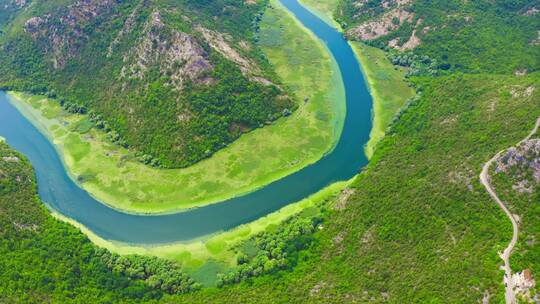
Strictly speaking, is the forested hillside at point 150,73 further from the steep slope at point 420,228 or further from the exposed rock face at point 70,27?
the steep slope at point 420,228

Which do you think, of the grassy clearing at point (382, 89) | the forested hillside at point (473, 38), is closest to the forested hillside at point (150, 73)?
the grassy clearing at point (382, 89)

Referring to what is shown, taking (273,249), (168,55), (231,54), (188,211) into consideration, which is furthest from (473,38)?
(188,211)

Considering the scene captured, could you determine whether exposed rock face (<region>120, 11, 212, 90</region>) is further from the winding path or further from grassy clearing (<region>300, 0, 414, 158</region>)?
the winding path

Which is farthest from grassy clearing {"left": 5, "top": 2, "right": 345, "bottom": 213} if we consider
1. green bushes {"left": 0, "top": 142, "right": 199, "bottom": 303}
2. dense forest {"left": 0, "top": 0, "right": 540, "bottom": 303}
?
green bushes {"left": 0, "top": 142, "right": 199, "bottom": 303}

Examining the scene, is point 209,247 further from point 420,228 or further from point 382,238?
point 420,228

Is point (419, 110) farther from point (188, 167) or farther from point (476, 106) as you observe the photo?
point (188, 167)

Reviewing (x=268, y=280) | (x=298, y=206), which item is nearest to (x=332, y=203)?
(x=298, y=206)

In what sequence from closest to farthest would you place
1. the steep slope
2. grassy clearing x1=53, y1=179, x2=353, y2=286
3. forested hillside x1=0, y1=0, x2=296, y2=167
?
the steep slope, grassy clearing x1=53, y1=179, x2=353, y2=286, forested hillside x1=0, y1=0, x2=296, y2=167
